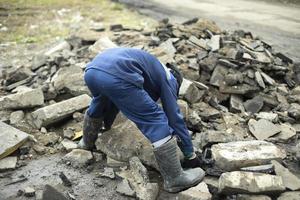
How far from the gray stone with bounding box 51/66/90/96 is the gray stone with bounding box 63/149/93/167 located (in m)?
1.31

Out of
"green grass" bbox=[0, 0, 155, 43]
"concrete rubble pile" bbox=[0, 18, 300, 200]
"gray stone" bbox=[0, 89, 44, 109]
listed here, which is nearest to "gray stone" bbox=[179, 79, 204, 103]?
"concrete rubble pile" bbox=[0, 18, 300, 200]

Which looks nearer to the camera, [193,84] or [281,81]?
[193,84]

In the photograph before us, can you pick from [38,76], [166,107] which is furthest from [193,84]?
[38,76]

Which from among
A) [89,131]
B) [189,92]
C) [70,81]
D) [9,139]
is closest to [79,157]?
[89,131]

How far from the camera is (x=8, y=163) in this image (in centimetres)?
467

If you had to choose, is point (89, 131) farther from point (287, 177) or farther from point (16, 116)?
point (287, 177)

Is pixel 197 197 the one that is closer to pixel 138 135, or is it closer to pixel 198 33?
pixel 138 135

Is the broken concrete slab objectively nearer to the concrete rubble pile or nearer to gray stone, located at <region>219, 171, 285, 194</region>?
the concrete rubble pile

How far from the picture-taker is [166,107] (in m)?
4.07

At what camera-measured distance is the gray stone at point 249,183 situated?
3.99 metres

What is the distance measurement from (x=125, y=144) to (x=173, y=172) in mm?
794

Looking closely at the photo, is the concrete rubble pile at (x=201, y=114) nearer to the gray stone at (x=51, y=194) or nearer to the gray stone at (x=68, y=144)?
the gray stone at (x=68, y=144)

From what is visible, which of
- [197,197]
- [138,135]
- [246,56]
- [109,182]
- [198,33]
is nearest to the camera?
[197,197]

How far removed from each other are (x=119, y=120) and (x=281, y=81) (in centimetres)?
311
